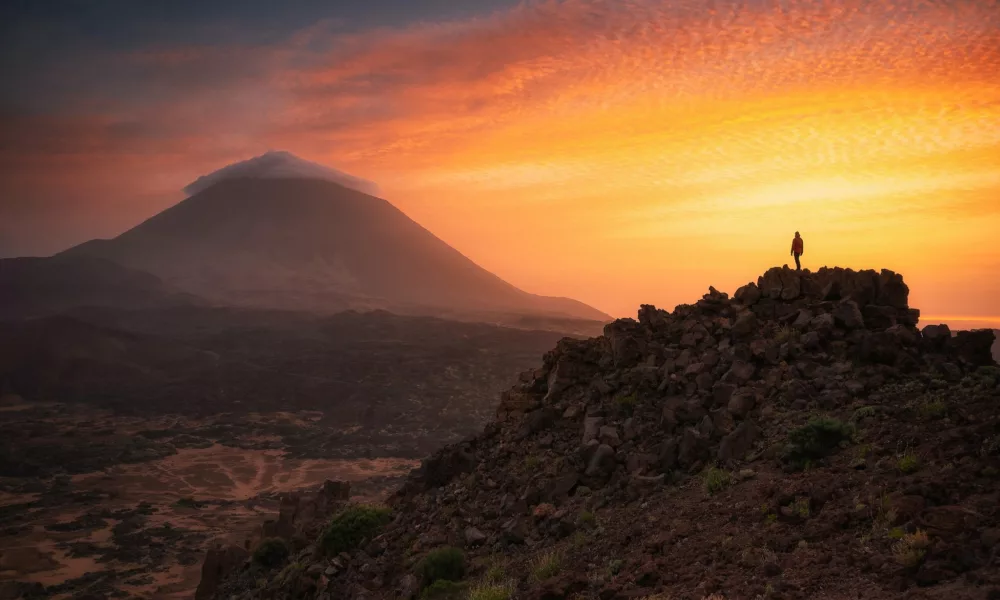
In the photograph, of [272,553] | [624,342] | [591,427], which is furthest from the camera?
[272,553]

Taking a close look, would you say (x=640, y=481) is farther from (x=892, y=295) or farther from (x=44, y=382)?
(x=44, y=382)

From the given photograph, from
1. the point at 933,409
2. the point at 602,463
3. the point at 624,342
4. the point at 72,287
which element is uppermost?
the point at 72,287

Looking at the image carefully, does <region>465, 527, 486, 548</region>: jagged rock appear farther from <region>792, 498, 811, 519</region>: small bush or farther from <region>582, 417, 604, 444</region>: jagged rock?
<region>792, 498, 811, 519</region>: small bush

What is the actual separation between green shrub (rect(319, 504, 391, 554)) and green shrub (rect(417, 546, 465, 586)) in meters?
3.39

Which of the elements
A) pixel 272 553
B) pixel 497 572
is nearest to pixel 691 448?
pixel 497 572

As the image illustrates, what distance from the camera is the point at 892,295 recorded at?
13.9 meters

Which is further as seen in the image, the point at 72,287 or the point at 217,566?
the point at 72,287

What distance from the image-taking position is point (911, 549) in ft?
23.7

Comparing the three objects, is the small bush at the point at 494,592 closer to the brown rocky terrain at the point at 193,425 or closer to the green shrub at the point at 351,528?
the green shrub at the point at 351,528

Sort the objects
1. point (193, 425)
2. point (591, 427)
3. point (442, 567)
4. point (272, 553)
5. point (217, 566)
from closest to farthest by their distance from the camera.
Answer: point (442, 567) < point (591, 427) < point (272, 553) < point (217, 566) < point (193, 425)

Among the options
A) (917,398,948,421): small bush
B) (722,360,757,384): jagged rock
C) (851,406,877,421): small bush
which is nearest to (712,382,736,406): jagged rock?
(722,360,757,384): jagged rock

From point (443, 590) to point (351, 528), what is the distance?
14.8 ft

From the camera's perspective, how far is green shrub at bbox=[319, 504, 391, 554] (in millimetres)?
14828

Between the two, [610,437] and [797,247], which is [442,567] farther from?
[797,247]
